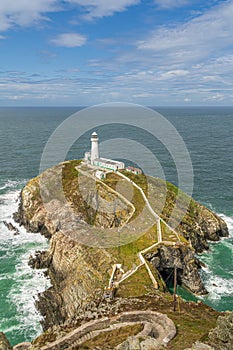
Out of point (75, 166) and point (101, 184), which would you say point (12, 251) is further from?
point (75, 166)

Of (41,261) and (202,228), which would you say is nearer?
(41,261)

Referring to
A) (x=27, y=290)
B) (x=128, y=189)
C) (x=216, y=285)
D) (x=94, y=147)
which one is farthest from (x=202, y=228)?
(x=27, y=290)

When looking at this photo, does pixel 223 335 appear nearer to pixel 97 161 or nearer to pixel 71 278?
pixel 71 278

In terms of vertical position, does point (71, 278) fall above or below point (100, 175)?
below

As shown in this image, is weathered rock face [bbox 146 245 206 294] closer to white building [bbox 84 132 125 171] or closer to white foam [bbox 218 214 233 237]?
white foam [bbox 218 214 233 237]

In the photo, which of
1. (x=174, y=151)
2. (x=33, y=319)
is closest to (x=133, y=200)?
(x=33, y=319)

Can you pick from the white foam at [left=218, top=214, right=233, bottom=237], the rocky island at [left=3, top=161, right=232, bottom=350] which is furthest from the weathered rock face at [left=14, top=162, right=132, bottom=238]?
the white foam at [left=218, top=214, right=233, bottom=237]

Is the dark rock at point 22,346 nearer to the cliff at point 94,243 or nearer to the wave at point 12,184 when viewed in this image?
the cliff at point 94,243
